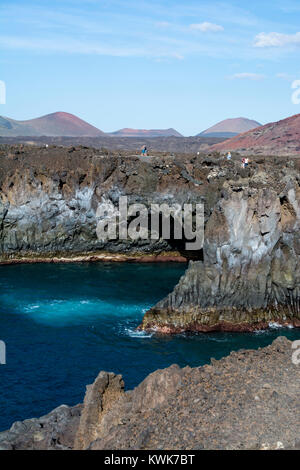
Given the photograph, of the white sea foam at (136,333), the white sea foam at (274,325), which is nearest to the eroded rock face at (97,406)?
the white sea foam at (136,333)

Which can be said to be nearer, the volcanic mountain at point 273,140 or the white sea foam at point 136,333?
the white sea foam at point 136,333

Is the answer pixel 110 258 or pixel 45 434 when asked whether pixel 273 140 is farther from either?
pixel 45 434

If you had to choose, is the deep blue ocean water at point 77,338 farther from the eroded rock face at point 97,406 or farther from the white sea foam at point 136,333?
the eroded rock face at point 97,406

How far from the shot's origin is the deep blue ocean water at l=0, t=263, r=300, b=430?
31.4 m

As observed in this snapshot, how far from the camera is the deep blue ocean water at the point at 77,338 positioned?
3138 centimetres

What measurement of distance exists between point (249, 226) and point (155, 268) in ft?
63.8

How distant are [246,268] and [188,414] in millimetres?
27183

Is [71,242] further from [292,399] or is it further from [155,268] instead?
[292,399]

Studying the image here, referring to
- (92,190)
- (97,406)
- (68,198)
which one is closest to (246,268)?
(92,190)

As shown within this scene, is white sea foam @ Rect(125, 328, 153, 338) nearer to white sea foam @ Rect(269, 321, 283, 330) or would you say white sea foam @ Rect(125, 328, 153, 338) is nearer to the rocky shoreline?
white sea foam @ Rect(269, 321, 283, 330)

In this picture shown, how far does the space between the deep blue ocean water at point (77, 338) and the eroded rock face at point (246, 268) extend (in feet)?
6.41

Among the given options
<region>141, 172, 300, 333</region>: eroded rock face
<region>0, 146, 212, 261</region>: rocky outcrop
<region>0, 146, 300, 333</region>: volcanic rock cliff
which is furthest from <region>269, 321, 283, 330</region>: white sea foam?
<region>0, 146, 212, 261</region>: rocky outcrop

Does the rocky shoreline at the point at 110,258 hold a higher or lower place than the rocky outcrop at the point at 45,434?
lower
